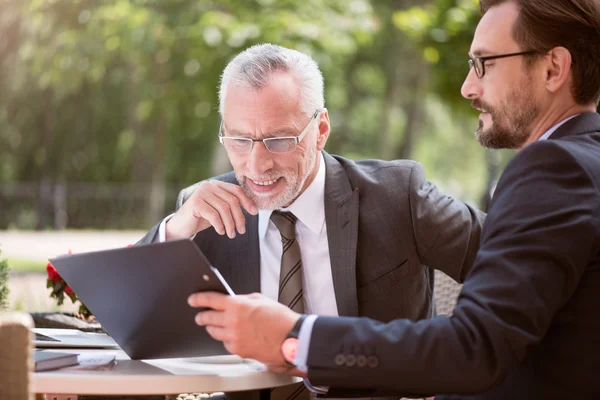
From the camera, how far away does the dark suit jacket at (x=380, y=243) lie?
10.2 feet

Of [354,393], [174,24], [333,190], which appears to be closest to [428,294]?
[333,190]

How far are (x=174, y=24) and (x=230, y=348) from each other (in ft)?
32.9

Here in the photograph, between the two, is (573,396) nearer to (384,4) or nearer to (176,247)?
(176,247)

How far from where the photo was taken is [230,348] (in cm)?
196

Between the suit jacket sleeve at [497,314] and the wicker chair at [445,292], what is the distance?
2.14 meters

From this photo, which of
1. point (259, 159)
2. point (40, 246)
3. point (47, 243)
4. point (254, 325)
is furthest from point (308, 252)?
point (47, 243)

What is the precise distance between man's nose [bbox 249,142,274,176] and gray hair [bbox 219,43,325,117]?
0.24m

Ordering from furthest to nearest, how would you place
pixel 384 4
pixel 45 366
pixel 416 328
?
pixel 384 4 < pixel 45 366 < pixel 416 328

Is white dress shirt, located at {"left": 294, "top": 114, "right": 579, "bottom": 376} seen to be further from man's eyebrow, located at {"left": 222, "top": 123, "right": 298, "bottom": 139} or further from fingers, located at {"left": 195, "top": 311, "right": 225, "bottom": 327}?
man's eyebrow, located at {"left": 222, "top": 123, "right": 298, "bottom": 139}

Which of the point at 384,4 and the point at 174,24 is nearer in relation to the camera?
the point at 174,24

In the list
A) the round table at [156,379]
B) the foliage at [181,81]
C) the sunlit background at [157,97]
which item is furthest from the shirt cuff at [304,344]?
the foliage at [181,81]

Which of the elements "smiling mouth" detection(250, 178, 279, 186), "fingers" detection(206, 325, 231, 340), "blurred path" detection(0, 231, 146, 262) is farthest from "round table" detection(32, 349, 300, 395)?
"blurred path" detection(0, 231, 146, 262)

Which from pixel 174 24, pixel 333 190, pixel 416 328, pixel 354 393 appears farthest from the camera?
pixel 174 24

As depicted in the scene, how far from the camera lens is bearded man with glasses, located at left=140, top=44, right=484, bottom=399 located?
3029 mm
